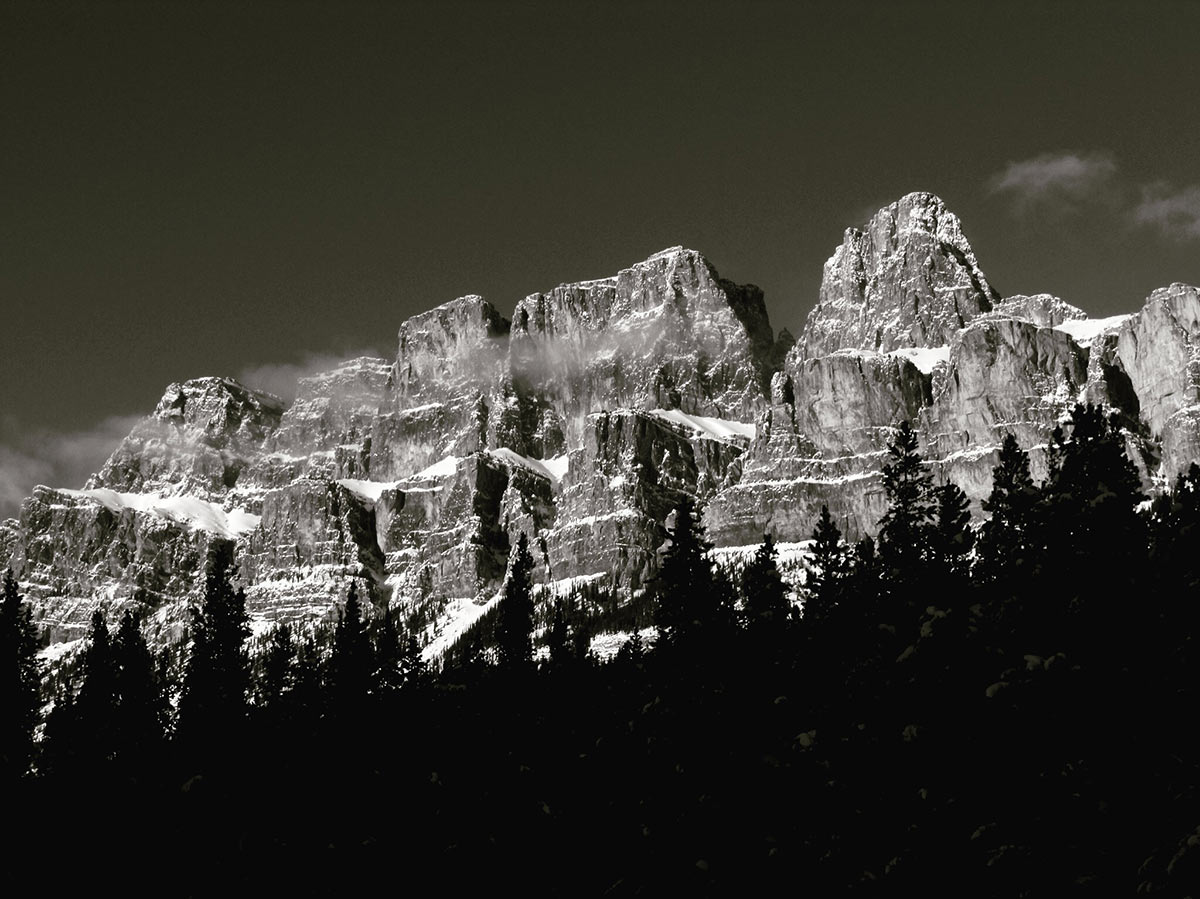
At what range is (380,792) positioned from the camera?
2677 inches

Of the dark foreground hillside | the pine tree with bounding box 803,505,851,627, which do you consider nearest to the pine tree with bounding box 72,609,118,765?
the dark foreground hillside

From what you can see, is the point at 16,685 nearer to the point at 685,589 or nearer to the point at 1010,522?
the point at 685,589

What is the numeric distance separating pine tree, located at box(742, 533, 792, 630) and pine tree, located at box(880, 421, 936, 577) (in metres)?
4.44

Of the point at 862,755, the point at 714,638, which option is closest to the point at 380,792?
the point at 714,638

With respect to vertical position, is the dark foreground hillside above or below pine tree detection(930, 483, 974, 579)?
below

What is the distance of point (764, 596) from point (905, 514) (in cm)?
662

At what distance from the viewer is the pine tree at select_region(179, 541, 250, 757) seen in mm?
71438

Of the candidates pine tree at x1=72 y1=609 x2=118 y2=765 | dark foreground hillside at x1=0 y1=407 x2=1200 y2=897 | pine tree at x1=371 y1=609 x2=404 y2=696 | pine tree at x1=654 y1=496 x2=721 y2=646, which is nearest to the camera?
dark foreground hillside at x1=0 y1=407 x2=1200 y2=897

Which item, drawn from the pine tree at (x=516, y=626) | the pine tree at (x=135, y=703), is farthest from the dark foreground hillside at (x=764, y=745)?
the pine tree at (x=135, y=703)

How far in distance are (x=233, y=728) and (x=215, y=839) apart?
242 inches

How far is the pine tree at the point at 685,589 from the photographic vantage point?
58.9m

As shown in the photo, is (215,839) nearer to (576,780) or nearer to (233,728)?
(233,728)

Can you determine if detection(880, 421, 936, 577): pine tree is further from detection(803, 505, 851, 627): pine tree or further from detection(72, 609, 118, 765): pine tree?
detection(72, 609, 118, 765): pine tree

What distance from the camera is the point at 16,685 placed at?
84.0m
